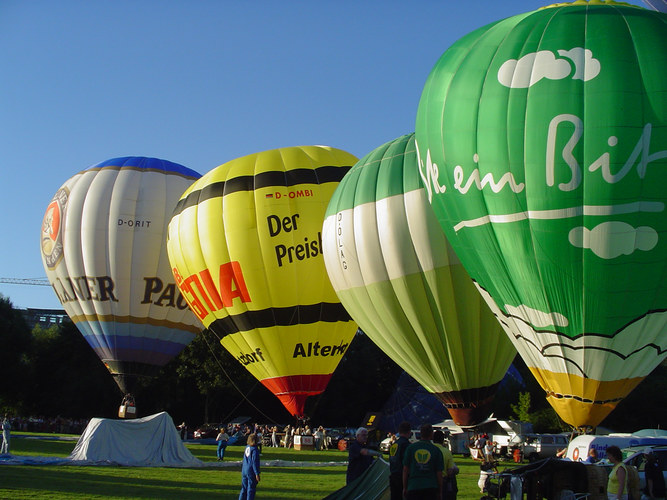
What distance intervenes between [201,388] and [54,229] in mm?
16641

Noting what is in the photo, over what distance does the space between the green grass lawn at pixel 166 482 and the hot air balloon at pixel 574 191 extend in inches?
96.7

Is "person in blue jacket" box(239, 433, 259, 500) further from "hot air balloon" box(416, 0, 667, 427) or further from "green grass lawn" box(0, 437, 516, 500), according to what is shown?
"hot air balloon" box(416, 0, 667, 427)

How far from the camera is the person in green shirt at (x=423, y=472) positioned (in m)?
6.20

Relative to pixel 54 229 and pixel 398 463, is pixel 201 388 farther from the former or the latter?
pixel 398 463

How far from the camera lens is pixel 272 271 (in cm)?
1675

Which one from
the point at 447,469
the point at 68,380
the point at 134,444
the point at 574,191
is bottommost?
the point at 134,444

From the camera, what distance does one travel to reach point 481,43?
11.4 m

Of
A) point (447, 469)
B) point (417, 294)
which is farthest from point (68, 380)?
point (447, 469)

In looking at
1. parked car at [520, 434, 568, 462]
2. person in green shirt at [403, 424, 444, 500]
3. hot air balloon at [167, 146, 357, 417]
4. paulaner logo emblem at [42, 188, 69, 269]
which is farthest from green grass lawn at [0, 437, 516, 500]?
paulaner logo emblem at [42, 188, 69, 269]

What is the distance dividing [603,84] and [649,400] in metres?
27.9

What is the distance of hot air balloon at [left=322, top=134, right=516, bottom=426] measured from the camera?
43.4 ft

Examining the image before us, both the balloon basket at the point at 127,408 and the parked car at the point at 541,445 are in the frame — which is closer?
the balloon basket at the point at 127,408

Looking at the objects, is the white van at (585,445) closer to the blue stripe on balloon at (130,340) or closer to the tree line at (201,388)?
the blue stripe on balloon at (130,340)

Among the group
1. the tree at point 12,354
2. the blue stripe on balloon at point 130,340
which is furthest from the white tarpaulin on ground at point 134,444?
the tree at point 12,354
